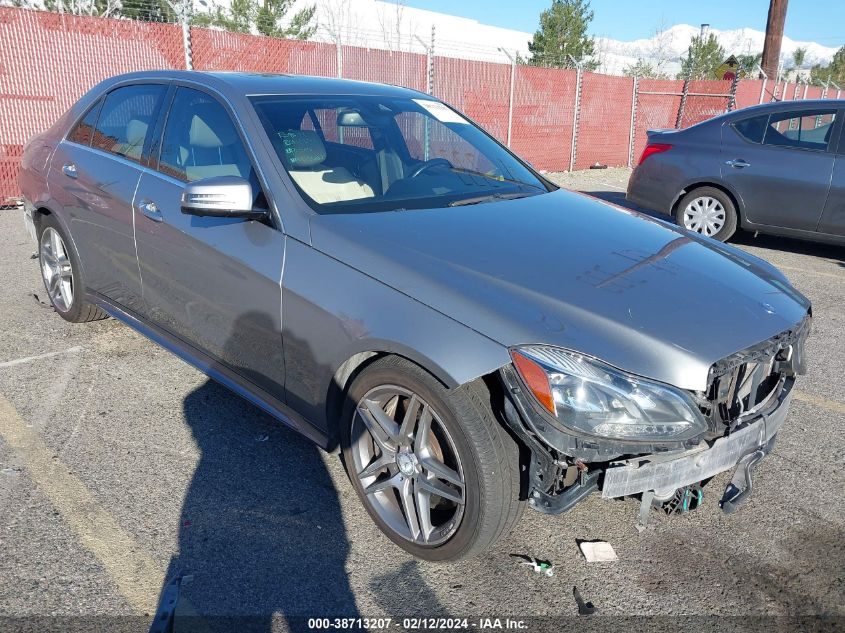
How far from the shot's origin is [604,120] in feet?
52.4

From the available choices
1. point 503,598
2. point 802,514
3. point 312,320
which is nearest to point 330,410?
point 312,320

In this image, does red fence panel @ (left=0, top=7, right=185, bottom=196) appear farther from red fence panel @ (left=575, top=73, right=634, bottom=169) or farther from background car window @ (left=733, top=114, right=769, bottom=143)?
red fence panel @ (left=575, top=73, right=634, bottom=169)

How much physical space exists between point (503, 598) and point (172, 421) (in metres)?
2.04

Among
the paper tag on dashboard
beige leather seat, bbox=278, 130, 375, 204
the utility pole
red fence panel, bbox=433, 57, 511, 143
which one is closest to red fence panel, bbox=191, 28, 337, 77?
red fence panel, bbox=433, 57, 511, 143

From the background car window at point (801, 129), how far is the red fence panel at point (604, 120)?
8004 mm

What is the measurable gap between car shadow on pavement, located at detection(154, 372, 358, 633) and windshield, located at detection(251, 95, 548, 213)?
1223 millimetres

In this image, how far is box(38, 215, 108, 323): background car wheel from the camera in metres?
4.59

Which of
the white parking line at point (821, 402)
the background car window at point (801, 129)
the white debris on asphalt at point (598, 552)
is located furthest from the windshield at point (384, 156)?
the background car window at point (801, 129)

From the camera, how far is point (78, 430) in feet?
11.7

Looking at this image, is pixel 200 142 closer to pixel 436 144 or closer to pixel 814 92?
pixel 436 144

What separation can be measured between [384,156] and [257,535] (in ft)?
6.14

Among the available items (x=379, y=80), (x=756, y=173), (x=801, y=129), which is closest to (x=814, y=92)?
(x=379, y=80)

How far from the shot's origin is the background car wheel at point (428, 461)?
2.34 m

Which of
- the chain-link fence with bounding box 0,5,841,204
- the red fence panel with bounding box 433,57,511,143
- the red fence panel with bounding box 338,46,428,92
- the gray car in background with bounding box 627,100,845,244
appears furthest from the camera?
the red fence panel with bounding box 433,57,511,143
